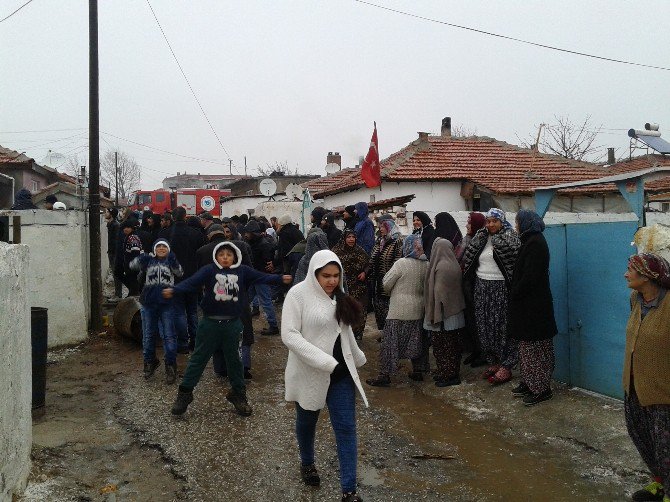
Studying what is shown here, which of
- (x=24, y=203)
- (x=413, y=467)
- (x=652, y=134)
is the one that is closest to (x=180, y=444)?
(x=413, y=467)

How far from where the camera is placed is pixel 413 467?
5.12 metres

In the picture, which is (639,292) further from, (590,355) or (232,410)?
(232,410)

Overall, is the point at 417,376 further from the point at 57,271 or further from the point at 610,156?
the point at 610,156

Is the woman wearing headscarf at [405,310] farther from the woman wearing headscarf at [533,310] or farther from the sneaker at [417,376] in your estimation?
the woman wearing headscarf at [533,310]

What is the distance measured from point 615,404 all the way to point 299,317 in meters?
3.40

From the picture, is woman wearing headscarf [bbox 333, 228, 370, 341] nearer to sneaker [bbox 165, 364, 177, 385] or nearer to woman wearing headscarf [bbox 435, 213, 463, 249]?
woman wearing headscarf [bbox 435, 213, 463, 249]

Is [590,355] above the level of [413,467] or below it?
above

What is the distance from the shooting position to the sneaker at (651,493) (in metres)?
4.29

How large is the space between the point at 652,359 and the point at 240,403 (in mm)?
3909

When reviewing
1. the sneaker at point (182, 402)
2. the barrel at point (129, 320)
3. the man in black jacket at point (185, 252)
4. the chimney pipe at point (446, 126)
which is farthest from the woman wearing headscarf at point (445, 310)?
the chimney pipe at point (446, 126)

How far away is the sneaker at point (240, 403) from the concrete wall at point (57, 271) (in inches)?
171

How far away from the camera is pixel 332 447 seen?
18.2ft

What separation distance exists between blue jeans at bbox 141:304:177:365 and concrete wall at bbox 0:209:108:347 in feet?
8.08

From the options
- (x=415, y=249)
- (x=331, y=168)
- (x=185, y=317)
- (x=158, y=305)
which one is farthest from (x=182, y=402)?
(x=331, y=168)
